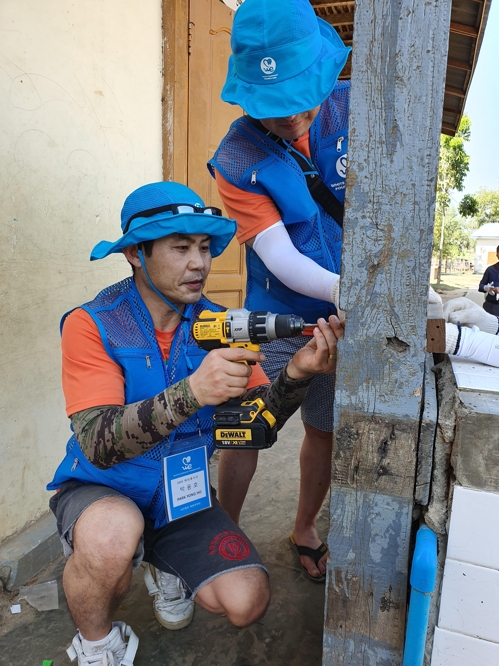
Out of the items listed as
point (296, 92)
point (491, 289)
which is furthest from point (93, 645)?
point (491, 289)

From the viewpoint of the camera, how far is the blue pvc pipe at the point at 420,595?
113 centimetres

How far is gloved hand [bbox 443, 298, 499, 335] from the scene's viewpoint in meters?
1.68

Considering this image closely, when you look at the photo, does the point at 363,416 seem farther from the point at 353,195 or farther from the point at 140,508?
the point at 140,508

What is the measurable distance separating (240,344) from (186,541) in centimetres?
84

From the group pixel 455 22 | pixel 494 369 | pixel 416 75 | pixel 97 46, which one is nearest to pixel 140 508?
pixel 494 369

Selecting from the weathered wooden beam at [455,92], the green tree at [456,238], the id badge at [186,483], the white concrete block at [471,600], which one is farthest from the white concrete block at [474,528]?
the green tree at [456,238]

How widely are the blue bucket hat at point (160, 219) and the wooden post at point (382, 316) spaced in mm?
782

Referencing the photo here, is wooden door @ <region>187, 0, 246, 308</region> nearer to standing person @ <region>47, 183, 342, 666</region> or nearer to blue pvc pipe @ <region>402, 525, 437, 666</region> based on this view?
standing person @ <region>47, 183, 342, 666</region>

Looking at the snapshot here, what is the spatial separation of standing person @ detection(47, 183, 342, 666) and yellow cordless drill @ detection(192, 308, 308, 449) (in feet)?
0.23

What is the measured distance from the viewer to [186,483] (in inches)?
77.9

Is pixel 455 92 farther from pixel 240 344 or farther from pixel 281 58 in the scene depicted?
pixel 240 344

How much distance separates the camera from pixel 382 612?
1.37 meters

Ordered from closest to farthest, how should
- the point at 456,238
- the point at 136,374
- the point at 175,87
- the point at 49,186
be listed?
the point at 136,374, the point at 49,186, the point at 175,87, the point at 456,238

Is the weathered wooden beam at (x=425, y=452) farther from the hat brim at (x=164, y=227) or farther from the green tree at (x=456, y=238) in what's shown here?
the green tree at (x=456, y=238)
